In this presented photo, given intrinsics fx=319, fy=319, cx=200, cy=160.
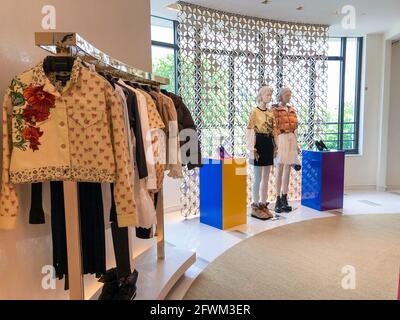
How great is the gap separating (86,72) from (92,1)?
1142 mm

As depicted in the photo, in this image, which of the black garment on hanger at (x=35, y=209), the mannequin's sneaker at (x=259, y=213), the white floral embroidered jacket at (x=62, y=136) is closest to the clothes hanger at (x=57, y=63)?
the white floral embroidered jacket at (x=62, y=136)

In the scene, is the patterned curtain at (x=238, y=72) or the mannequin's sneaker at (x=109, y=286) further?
the patterned curtain at (x=238, y=72)

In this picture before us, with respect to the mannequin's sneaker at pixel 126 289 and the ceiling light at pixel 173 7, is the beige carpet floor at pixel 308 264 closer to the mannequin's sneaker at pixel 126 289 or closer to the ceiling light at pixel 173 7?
the mannequin's sneaker at pixel 126 289

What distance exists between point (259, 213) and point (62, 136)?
334 centimetres

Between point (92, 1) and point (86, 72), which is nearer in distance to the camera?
point (86, 72)

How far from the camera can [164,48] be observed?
4.60 meters

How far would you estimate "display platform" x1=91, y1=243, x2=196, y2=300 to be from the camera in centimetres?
212

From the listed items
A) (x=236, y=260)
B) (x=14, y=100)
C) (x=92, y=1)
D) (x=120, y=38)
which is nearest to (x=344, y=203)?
(x=236, y=260)

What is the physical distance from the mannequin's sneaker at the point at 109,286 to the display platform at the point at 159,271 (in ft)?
0.29

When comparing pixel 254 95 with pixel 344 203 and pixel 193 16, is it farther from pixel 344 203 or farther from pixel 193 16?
pixel 344 203

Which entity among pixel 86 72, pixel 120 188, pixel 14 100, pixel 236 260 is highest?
pixel 86 72

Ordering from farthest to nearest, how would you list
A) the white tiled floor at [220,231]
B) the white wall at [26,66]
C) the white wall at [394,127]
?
1. the white wall at [394,127]
2. the white tiled floor at [220,231]
3. the white wall at [26,66]

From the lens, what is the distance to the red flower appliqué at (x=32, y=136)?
4.36 feet

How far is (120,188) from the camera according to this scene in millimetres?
1423
